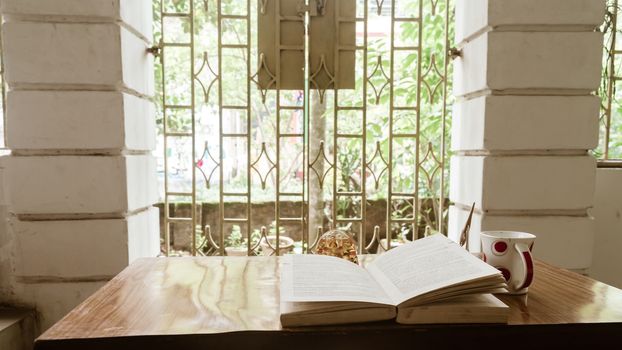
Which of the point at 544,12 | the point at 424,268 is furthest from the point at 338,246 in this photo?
the point at 544,12

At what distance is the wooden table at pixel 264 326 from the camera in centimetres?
61

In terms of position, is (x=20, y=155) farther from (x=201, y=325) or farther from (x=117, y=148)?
(x=201, y=325)

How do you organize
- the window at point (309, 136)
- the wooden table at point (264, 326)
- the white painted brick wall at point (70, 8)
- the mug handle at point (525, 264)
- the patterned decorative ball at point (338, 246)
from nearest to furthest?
the wooden table at point (264, 326)
the mug handle at point (525, 264)
the patterned decorative ball at point (338, 246)
the white painted brick wall at point (70, 8)
the window at point (309, 136)

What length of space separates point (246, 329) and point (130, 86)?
1141 mm

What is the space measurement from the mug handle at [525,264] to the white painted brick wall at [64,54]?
1.33m

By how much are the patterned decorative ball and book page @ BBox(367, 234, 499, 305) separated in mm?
115

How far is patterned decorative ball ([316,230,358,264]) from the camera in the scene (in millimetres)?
974

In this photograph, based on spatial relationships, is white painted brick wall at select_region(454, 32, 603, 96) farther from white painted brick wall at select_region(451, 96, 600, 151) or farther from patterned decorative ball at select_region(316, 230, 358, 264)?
patterned decorative ball at select_region(316, 230, 358, 264)

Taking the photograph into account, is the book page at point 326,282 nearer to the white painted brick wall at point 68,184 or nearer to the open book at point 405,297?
the open book at point 405,297

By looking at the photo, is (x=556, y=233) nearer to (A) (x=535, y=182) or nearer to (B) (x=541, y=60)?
(A) (x=535, y=182)

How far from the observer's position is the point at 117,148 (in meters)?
1.38

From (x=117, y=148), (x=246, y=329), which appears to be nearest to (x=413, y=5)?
(x=117, y=148)

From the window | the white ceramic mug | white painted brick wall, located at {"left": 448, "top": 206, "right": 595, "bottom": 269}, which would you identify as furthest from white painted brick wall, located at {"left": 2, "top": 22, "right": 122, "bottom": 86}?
white painted brick wall, located at {"left": 448, "top": 206, "right": 595, "bottom": 269}

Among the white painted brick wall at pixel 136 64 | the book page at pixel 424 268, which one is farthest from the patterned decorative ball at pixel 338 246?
the white painted brick wall at pixel 136 64
